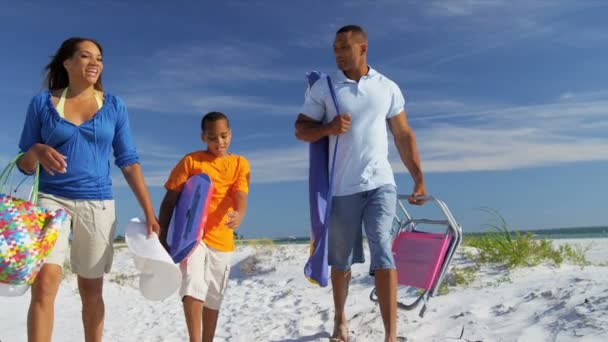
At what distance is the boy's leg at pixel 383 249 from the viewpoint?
3932 millimetres

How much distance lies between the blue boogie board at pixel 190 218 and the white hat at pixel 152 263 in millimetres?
224

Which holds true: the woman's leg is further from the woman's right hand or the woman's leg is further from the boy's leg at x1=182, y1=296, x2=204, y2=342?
the boy's leg at x1=182, y1=296, x2=204, y2=342

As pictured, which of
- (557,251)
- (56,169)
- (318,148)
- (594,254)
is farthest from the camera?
(594,254)

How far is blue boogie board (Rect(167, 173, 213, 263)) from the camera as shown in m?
3.92

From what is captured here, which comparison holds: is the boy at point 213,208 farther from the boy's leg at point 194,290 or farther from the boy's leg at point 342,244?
the boy's leg at point 342,244

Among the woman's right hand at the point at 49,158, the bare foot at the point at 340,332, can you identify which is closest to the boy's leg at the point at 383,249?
the bare foot at the point at 340,332

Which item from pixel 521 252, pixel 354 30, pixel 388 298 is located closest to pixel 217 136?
pixel 354 30

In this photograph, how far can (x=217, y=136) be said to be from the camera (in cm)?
421

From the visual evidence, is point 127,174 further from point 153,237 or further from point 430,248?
point 430,248

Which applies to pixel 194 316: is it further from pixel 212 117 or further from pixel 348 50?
pixel 348 50

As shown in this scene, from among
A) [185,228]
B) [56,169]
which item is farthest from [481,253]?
[56,169]

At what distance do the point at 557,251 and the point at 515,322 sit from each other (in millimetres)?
2722

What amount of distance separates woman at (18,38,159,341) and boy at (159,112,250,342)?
0.45 m

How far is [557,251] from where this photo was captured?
6.82m
